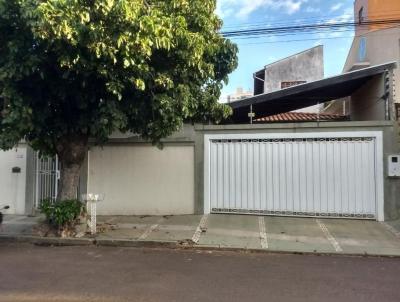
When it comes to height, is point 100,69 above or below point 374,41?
below

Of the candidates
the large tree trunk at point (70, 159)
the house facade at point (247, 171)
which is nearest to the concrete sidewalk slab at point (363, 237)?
the house facade at point (247, 171)

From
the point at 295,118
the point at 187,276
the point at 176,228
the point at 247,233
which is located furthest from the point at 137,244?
the point at 295,118

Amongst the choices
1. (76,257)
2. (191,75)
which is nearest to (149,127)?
(191,75)

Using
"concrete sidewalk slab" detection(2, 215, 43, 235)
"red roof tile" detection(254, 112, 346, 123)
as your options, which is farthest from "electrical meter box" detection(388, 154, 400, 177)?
"concrete sidewalk slab" detection(2, 215, 43, 235)

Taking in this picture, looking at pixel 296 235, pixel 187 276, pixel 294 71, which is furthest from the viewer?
pixel 294 71

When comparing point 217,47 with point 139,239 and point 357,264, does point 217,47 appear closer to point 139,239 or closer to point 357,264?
point 139,239

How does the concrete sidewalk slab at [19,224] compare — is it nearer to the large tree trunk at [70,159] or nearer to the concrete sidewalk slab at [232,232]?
the large tree trunk at [70,159]

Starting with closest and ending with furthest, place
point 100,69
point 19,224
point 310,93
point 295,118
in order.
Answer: point 100,69 < point 19,224 < point 310,93 < point 295,118

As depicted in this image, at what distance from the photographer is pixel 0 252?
30.1 feet

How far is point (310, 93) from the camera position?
14.4 meters

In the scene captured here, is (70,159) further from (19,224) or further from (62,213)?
(19,224)

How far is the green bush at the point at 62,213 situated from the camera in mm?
10242

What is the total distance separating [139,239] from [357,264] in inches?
177

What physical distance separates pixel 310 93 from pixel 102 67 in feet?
26.4
